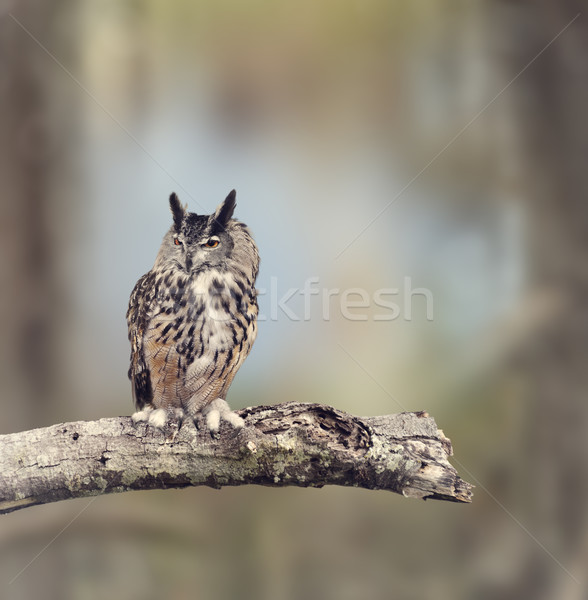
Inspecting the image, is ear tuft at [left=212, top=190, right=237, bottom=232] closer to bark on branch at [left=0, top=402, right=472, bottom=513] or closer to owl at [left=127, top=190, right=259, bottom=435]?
owl at [left=127, top=190, right=259, bottom=435]

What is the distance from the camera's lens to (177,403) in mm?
2316

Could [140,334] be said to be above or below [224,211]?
below

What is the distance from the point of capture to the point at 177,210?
7.69 ft

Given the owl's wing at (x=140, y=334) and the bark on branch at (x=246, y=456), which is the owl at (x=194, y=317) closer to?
the owl's wing at (x=140, y=334)

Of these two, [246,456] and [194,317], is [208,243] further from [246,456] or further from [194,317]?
[246,456]

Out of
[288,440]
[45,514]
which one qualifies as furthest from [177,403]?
[45,514]

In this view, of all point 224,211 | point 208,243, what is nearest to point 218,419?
point 208,243

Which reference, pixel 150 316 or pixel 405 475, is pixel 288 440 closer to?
pixel 405 475

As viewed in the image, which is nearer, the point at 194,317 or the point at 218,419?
the point at 218,419

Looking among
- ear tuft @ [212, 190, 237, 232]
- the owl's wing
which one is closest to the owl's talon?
the owl's wing

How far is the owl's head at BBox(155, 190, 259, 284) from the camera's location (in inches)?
92.0

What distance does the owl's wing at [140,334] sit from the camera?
2.39m

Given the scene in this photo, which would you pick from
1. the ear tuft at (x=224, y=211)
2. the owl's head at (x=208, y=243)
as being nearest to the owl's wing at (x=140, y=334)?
the owl's head at (x=208, y=243)

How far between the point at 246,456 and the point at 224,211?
0.98 meters
